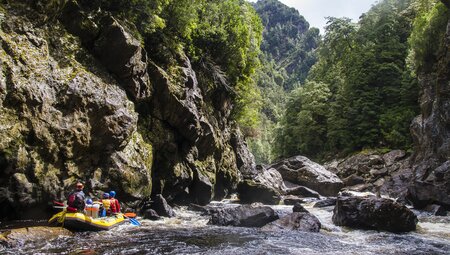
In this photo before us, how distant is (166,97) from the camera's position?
2173cm

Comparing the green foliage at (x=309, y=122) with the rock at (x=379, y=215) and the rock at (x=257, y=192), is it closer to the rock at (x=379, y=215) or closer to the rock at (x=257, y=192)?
the rock at (x=257, y=192)

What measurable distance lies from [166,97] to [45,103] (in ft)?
26.5

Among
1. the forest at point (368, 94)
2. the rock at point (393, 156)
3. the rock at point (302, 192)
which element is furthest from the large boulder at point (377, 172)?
the rock at point (302, 192)

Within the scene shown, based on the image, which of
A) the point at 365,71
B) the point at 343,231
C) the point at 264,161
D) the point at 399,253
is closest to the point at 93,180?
the point at 343,231

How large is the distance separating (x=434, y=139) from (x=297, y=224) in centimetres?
1805

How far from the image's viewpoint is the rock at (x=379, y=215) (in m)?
15.9

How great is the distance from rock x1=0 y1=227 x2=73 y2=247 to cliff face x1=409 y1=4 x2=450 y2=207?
1957cm

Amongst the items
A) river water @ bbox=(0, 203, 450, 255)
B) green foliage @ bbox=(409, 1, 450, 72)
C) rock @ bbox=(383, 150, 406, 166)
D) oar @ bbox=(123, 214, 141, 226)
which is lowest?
river water @ bbox=(0, 203, 450, 255)

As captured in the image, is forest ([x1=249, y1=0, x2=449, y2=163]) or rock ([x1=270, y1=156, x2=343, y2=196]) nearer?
rock ([x1=270, y1=156, x2=343, y2=196])

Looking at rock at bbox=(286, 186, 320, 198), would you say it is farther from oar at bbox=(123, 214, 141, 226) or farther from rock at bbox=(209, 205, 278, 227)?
oar at bbox=(123, 214, 141, 226)

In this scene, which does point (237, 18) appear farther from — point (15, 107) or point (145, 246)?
point (145, 246)

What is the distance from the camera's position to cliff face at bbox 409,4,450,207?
864 inches

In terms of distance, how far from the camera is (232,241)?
13.5 m

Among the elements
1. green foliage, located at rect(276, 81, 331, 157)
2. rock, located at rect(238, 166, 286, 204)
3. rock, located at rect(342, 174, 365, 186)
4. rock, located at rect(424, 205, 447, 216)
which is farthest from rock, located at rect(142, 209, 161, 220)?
green foliage, located at rect(276, 81, 331, 157)
